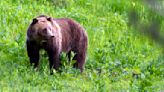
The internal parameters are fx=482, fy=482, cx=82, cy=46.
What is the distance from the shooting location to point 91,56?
10617 mm

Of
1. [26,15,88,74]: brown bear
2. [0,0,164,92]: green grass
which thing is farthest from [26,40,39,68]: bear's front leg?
[0,0,164,92]: green grass

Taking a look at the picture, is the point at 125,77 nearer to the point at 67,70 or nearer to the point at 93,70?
the point at 93,70

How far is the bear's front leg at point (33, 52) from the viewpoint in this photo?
8.19 metres

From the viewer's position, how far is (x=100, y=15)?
46.3 feet

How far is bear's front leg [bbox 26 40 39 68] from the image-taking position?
8.19 meters

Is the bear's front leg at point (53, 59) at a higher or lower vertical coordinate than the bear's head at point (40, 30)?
lower

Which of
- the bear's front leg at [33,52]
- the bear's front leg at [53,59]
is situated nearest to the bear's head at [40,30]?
the bear's front leg at [33,52]

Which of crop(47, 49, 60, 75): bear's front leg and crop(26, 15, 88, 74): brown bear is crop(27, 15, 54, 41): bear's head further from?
crop(47, 49, 60, 75): bear's front leg

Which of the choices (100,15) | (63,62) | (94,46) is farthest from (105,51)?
(100,15)

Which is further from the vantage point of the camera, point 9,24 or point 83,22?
point 83,22

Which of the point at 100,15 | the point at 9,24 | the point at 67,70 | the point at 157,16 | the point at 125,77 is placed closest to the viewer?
the point at 157,16

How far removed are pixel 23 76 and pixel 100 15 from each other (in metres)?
6.64

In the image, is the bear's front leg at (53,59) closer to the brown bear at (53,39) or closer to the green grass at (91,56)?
the brown bear at (53,39)

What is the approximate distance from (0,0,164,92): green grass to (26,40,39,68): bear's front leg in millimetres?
134
